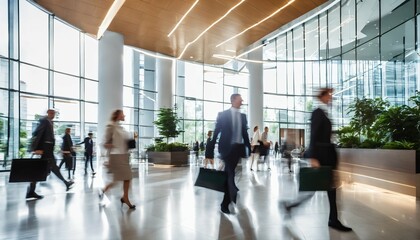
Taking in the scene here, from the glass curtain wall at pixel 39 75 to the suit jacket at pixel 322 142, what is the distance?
40.5 feet

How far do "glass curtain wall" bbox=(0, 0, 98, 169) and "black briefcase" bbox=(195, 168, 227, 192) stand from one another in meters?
10.7

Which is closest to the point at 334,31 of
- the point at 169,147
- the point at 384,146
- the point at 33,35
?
the point at 169,147

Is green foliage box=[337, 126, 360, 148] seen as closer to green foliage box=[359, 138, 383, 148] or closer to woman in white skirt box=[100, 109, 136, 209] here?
green foliage box=[359, 138, 383, 148]

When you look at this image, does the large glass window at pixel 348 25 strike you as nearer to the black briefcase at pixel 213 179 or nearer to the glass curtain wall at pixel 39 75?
the glass curtain wall at pixel 39 75

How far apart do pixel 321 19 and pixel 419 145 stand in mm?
14986

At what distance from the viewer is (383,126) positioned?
8156 mm

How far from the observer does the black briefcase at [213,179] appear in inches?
182

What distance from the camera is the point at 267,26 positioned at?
14.3m

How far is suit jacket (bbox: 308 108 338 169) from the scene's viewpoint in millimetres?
3783

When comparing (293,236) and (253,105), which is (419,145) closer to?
(293,236)

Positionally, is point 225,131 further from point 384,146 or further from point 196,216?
point 384,146

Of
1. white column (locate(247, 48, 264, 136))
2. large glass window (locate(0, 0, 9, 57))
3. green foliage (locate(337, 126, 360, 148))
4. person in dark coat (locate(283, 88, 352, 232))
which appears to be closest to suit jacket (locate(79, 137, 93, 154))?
large glass window (locate(0, 0, 9, 57))

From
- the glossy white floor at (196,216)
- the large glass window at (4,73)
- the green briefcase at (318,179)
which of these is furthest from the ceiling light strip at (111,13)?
the green briefcase at (318,179)

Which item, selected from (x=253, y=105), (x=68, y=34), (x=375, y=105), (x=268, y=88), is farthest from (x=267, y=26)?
(x=268, y=88)
